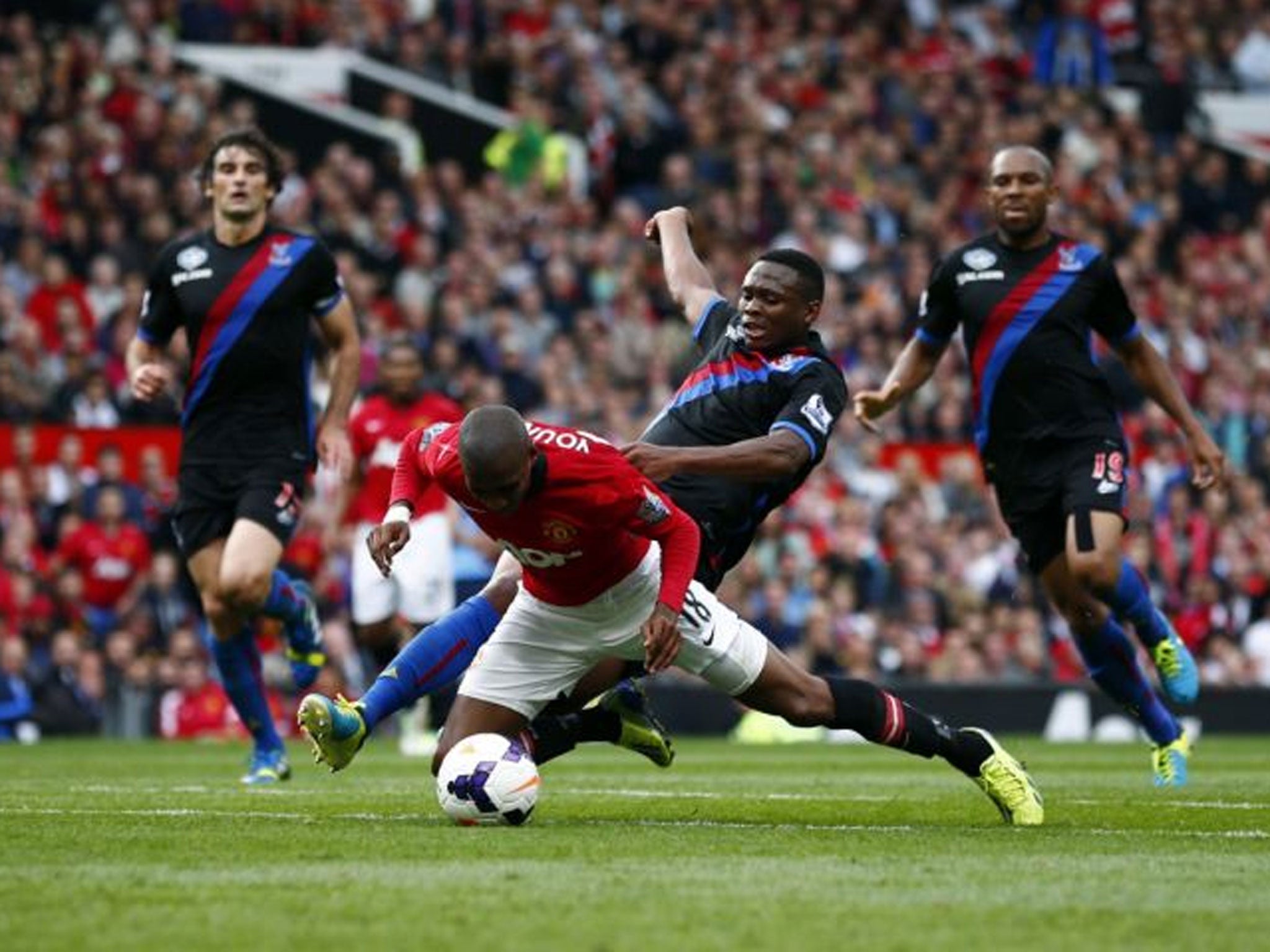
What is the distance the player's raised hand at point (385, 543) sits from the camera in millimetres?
8406

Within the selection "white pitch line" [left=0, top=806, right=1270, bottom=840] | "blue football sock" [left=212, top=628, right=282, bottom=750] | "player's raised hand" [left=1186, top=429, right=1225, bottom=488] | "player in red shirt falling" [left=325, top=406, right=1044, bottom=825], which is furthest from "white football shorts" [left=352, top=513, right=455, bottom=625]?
"player in red shirt falling" [left=325, top=406, right=1044, bottom=825]

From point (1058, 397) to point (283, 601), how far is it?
3.62 m

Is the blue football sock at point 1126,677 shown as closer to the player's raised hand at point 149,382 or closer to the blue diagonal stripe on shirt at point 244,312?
the blue diagonal stripe on shirt at point 244,312

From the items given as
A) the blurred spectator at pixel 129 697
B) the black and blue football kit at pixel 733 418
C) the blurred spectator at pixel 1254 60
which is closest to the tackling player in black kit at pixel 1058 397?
the black and blue football kit at pixel 733 418

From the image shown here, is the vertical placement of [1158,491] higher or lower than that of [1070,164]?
lower

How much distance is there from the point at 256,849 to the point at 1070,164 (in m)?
21.1

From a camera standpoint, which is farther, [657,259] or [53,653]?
[657,259]

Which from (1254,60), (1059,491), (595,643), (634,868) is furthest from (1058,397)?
(1254,60)

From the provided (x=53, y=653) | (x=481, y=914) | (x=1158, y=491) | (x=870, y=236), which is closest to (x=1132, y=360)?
(x=481, y=914)

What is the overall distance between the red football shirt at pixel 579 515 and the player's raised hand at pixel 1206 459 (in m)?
3.92

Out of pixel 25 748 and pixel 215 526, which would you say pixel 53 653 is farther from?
pixel 215 526

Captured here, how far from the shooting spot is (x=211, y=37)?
25.0 meters

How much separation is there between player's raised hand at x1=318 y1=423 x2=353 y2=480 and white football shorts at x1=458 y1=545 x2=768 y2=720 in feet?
8.38

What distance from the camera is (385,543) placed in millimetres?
8414
